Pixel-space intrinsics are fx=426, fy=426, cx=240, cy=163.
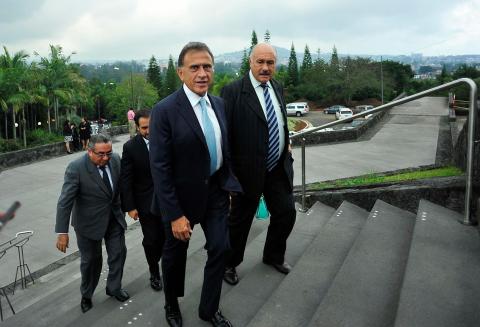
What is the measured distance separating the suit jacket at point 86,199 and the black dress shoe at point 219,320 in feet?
4.33

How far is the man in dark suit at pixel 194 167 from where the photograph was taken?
2346 millimetres

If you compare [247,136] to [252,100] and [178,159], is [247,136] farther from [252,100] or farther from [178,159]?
[178,159]

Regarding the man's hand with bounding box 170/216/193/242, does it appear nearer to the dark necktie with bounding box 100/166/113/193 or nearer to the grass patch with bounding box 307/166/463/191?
the dark necktie with bounding box 100/166/113/193

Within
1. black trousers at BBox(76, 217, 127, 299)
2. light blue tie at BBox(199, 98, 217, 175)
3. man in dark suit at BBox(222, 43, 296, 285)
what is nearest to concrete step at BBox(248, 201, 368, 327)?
man in dark suit at BBox(222, 43, 296, 285)

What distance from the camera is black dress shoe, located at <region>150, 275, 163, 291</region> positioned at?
11.1 ft

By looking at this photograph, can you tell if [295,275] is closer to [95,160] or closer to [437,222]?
[437,222]

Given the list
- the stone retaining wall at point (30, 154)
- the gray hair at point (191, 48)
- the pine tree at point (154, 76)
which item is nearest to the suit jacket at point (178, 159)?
the gray hair at point (191, 48)

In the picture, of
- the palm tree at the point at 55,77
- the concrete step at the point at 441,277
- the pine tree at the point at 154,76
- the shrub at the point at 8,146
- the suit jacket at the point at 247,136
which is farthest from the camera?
the pine tree at the point at 154,76

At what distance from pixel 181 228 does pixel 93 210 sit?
1.34 m

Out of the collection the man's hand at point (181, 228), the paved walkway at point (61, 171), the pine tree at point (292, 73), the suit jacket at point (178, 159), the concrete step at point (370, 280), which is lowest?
the paved walkway at point (61, 171)

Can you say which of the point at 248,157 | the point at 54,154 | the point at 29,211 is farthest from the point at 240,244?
the point at 54,154

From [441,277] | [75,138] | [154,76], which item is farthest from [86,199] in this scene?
[154,76]

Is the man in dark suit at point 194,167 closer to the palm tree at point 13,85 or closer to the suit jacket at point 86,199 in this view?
the suit jacket at point 86,199

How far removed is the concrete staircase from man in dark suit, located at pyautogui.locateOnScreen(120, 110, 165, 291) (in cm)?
36
